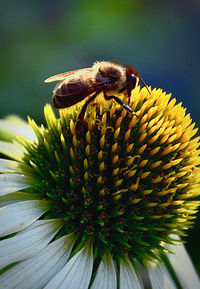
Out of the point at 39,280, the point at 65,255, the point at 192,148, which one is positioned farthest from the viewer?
the point at 192,148

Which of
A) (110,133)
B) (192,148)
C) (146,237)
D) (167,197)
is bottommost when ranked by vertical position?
(146,237)

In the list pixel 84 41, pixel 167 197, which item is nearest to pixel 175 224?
pixel 167 197

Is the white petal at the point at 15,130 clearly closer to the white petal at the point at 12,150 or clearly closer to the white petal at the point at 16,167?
the white petal at the point at 12,150

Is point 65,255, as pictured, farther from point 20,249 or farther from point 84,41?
point 84,41

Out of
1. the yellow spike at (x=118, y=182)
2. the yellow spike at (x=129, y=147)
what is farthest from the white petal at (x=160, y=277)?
the yellow spike at (x=129, y=147)

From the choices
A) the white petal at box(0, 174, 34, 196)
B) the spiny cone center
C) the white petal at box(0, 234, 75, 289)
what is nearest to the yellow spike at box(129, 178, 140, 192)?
the spiny cone center

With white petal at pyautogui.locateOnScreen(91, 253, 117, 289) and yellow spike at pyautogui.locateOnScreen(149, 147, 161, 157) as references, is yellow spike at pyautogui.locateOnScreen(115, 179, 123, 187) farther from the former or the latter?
white petal at pyautogui.locateOnScreen(91, 253, 117, 289)

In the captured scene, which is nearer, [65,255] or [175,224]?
[65,255]
